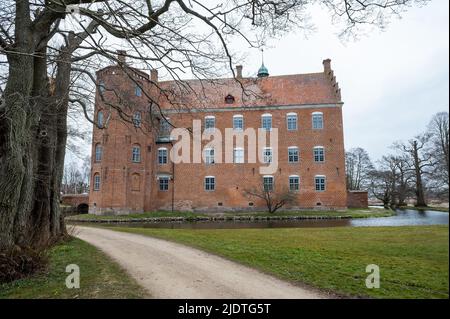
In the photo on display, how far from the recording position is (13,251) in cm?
614

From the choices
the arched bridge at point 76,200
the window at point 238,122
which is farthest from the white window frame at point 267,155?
the arched bridge at point 76,200

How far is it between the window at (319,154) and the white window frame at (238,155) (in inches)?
277

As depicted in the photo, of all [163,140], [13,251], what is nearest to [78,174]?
[163,140]

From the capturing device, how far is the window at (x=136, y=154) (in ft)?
96.8

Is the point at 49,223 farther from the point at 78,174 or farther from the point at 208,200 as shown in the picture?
the point at 78,174

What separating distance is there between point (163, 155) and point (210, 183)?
224 inches

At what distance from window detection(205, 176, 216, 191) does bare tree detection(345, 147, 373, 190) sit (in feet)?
106

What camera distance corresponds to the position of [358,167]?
185 feet

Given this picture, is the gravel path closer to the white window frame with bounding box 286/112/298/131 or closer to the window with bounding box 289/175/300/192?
the window with bounding box 289/175/300/192
